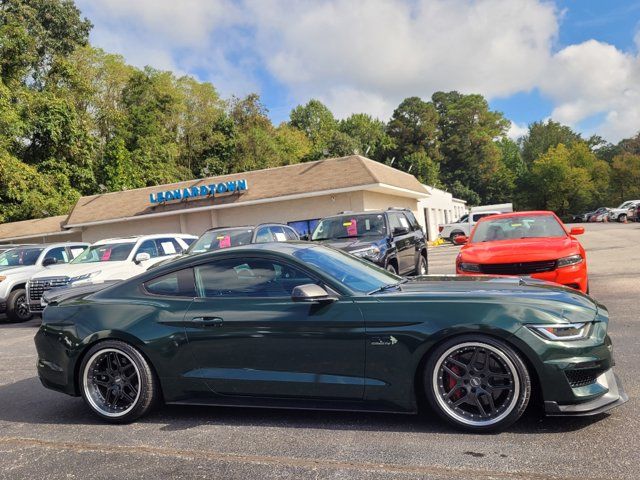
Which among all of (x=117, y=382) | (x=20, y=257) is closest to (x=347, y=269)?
(x=117, y=382)

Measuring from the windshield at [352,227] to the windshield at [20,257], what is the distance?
757cm

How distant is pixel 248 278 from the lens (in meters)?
4.63

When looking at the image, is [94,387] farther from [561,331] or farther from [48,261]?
[48,261]

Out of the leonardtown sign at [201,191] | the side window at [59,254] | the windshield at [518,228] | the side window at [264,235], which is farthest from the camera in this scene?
the leonardtown sign at [201,191]

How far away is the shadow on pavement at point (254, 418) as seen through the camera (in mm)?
4059

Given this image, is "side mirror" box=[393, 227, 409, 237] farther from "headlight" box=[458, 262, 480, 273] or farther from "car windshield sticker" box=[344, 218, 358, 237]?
"headlight" box=[458, 262, 480, 273]

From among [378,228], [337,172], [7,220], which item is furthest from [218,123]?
[378,228]

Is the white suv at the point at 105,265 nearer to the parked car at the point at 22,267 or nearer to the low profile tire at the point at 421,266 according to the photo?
the parked car at the point at 22,267

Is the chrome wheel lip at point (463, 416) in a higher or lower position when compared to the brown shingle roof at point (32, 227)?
lower

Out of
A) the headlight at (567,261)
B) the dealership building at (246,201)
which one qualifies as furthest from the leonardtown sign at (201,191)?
the headlight at (567,261)

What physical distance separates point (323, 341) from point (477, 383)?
1.15 m

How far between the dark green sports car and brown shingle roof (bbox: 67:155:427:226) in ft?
66.9

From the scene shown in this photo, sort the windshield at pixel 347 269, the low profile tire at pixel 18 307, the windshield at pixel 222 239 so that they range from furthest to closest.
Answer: the low profile tire at pixel 18 307 < the windshield at pixel 222 239 < the windshield at pixel 347 269

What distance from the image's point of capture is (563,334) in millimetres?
3834
